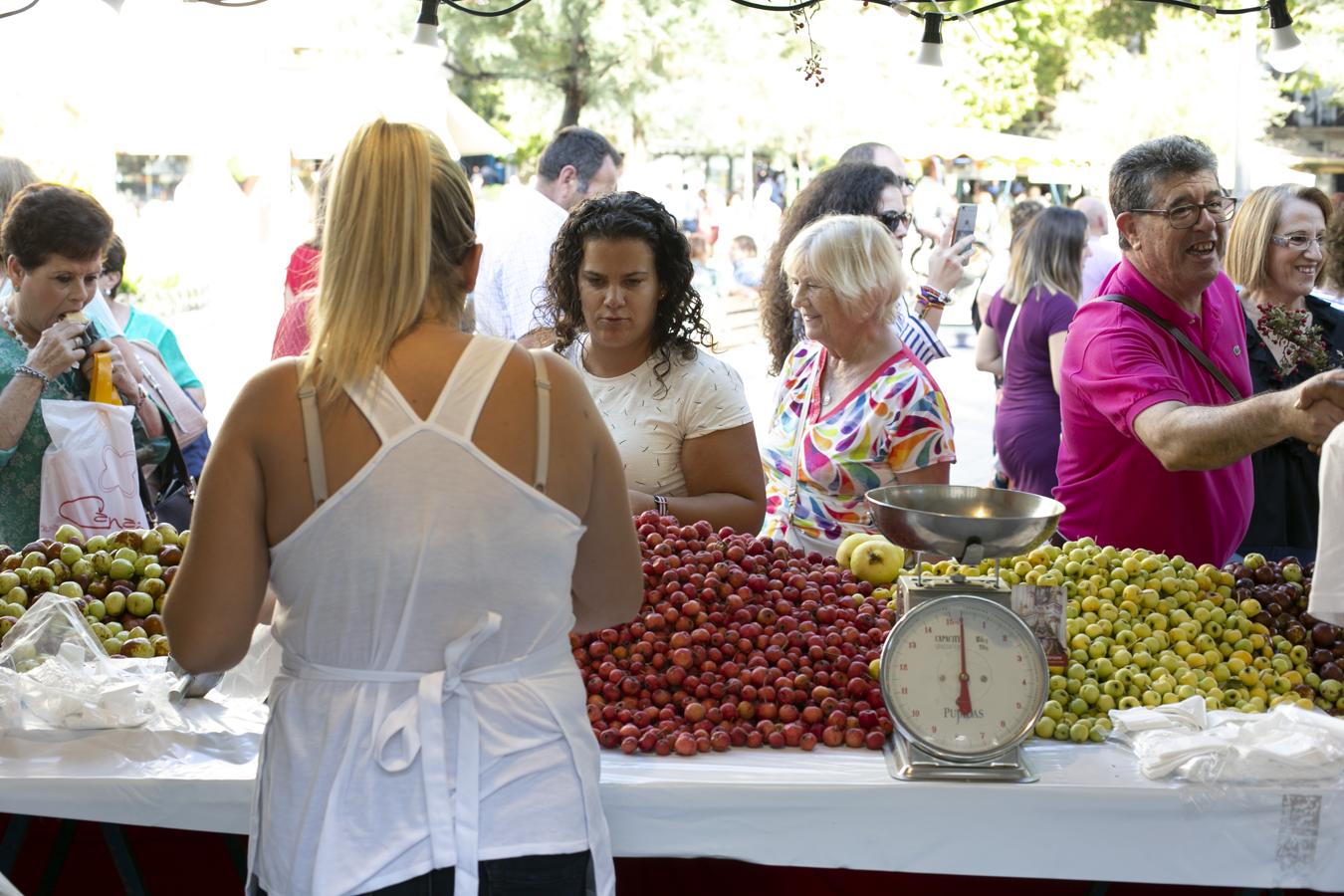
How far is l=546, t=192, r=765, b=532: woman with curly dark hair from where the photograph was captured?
322 cm

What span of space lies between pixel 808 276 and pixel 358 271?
84.1 inches

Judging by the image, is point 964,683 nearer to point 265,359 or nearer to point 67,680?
point 67,680

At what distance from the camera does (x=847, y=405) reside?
3486mm

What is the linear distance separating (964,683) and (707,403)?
1355mm

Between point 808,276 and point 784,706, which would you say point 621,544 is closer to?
point 784,706

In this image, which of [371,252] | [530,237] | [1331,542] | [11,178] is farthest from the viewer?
[530,237]

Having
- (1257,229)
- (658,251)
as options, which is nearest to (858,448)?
(658,251)

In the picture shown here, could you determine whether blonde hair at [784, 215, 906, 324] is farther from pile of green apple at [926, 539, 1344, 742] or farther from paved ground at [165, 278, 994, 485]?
paved ground at [165, 278, 994, 485]

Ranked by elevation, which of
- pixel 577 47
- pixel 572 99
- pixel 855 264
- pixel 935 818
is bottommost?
pixel 935 818

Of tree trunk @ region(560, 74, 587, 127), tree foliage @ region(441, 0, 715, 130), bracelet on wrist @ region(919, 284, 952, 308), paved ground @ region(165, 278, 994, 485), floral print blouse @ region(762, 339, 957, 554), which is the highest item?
tree foliage @ region(441, 0, 715, 130)

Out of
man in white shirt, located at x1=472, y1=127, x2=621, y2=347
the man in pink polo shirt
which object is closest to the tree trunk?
man in white shirt, located at x1=472, y1=127, x2=621, y2=347

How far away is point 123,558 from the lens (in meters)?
2.87

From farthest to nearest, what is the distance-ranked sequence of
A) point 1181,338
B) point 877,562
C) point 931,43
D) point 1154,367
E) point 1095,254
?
point 1095,254
point 931,43
point 1181,338
point 1154,367
point 877,562

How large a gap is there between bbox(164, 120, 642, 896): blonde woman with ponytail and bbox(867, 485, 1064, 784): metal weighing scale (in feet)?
1.83
